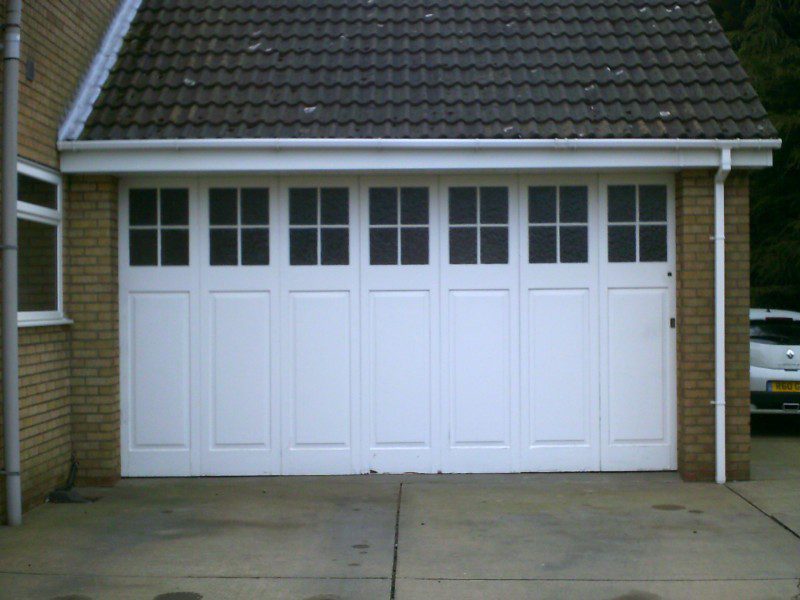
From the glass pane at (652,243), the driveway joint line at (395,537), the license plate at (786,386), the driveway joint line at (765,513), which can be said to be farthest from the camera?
the license plate at (786,386)

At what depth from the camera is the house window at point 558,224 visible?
9453 millimetres

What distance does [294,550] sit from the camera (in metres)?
7.03

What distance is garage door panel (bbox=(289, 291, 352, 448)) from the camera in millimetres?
9352

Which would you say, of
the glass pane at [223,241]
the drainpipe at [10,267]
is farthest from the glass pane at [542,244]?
the drainpipe at [10,267]

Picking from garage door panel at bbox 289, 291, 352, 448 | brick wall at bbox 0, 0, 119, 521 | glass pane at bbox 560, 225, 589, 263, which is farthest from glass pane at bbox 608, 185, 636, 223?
brick wall at bbox 0, 0, 119, 521

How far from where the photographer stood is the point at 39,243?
8.59 metres

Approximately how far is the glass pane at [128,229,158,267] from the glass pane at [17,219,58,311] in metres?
0.71

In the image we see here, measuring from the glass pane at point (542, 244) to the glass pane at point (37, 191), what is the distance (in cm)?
407

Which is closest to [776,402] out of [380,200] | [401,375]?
[401,375]

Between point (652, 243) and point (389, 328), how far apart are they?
2.44 metres

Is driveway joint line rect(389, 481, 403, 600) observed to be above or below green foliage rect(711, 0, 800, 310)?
below

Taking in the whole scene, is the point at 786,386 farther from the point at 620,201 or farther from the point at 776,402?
the point at 620,201

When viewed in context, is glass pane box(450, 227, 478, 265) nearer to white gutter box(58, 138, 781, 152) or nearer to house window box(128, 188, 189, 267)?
white gutter box(58, 138, 781, 152)

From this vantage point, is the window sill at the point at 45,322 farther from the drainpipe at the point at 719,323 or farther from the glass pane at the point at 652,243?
the drainpipe at the point at 719,323
